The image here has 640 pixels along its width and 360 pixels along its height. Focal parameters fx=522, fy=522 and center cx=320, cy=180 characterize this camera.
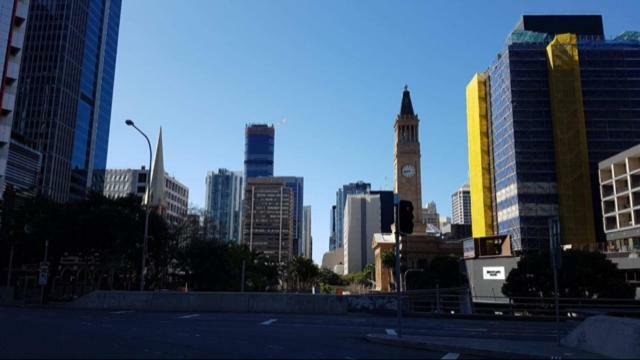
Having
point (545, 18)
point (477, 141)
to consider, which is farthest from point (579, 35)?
point (477, 141)

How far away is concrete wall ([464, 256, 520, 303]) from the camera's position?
49.8 m

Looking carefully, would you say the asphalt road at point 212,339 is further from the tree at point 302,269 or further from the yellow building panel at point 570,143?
the tree at point 302,269

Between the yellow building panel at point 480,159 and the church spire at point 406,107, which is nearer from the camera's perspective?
the yellow building panel at point 480,159

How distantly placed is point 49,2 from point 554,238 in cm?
13969

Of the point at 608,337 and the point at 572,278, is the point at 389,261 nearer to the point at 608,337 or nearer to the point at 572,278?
the point at 572,278

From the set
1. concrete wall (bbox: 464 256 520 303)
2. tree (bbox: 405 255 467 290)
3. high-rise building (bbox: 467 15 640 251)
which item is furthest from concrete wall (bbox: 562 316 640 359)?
high-rise building (bbox: 467 15 640 251)

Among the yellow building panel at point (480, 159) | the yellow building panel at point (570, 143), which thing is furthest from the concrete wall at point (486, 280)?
the yellow building panel at point (480, 159)

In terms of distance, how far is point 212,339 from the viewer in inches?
530

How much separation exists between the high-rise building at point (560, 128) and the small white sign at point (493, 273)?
3862 cm

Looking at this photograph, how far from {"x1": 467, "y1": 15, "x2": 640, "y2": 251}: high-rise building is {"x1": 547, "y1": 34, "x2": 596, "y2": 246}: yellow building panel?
0.50ft

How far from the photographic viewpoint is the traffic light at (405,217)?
14.4 meters

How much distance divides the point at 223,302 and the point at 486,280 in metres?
33.2

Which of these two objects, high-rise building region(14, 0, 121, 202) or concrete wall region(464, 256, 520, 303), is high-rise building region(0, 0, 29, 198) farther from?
concrete wall region(464, 256, 520, 303)

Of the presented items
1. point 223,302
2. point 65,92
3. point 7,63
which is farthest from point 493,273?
point 65,92
